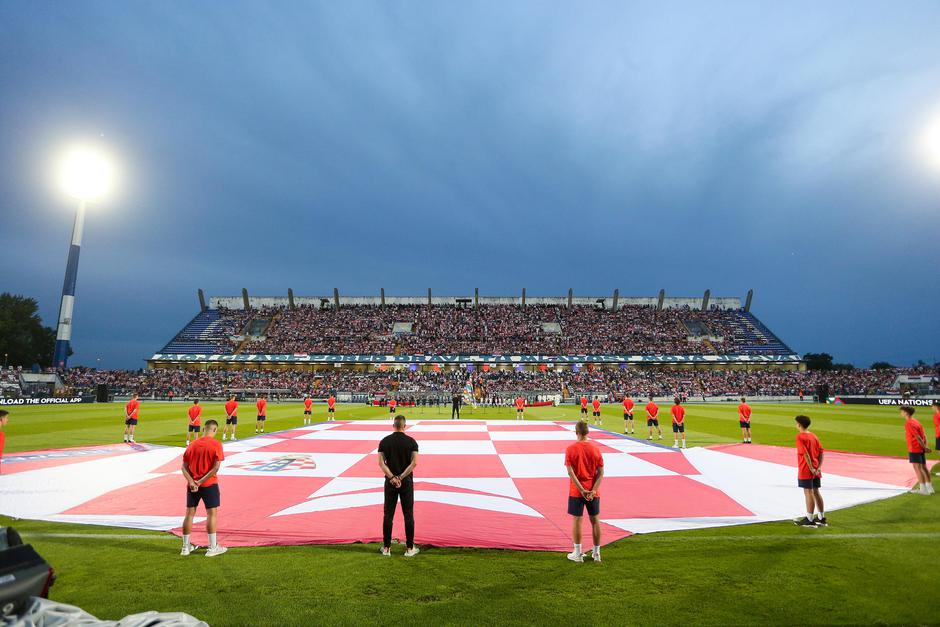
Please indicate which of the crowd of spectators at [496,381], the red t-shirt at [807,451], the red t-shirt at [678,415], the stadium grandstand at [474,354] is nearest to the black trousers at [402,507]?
the red t-shirt at [807,451]

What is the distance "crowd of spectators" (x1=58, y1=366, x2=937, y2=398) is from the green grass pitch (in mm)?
44880

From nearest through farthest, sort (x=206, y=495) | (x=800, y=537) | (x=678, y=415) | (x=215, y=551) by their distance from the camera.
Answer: (x=215, y=551), (x=206, y=495), (x=800, y=537), (x=678, y=415)

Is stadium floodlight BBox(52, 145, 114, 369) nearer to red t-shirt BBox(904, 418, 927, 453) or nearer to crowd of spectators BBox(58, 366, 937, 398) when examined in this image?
crowd of spectators BBox(58, 366, 937, 398)

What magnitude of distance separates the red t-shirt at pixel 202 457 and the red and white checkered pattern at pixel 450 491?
141 centimetres

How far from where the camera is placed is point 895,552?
6.68 m

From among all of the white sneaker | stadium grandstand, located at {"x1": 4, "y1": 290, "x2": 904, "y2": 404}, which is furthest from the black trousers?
stadium grandstand, located at {"x1": 4, "y1": 290, "x2": 904, "y2": 404}

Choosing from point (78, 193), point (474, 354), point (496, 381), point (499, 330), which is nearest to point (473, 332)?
point (499, 330)

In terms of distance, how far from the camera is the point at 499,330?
73.4 meters

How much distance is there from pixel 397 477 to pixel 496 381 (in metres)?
53.0

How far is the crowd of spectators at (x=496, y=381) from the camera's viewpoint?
55.8 m

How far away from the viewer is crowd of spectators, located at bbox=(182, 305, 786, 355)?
225 feet

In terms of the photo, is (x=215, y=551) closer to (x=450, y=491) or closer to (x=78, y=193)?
(x=450, y=491)

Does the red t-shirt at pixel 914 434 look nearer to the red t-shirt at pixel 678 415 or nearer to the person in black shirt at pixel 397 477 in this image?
the red t-shirt at pixel 678 415

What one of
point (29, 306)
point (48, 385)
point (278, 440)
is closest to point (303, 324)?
point (48, 385)
